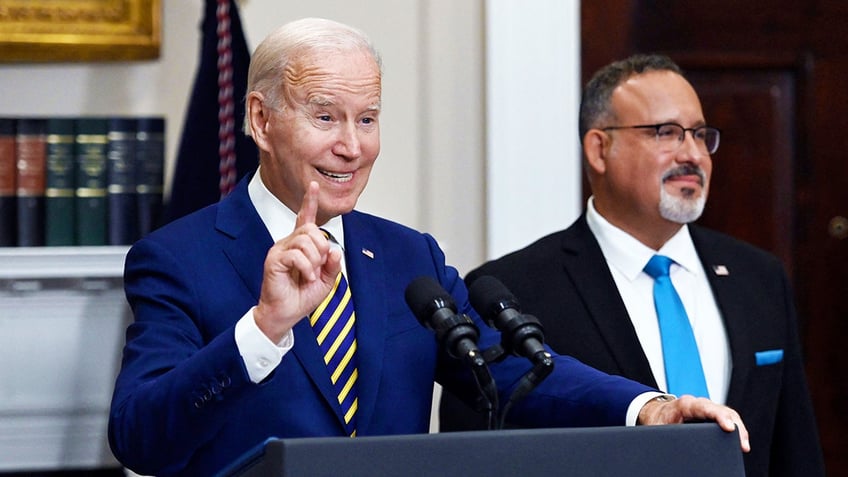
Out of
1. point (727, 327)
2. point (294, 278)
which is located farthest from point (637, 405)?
point (727, 327)

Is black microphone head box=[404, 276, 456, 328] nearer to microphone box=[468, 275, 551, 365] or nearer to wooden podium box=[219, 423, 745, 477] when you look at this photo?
microphone box=[468, 275, 551, 365]

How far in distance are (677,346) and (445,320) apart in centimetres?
130

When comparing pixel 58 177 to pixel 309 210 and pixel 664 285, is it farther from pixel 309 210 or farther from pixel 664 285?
pixel 309 210

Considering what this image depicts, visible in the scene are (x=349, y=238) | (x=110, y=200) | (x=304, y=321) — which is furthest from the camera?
(x=110, y=200)

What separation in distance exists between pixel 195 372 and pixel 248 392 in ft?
0.26

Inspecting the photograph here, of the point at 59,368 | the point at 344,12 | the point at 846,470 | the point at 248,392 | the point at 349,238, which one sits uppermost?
the point at 344,12

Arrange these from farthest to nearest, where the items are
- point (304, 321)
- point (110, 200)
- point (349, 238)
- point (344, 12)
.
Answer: point (344, 12) < point (110, 200) < point (349, 238) < point (304, 321)

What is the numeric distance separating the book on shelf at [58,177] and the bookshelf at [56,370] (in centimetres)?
17

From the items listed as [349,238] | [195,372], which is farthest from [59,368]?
[195,372]

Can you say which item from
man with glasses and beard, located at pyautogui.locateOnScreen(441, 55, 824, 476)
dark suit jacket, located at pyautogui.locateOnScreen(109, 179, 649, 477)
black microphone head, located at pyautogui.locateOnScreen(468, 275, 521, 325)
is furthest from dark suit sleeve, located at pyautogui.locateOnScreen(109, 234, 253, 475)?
man with glasses and beard, located at pyautogui.locateOnScreen(441, 55, 824, 476)

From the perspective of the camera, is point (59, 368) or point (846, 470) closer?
point (59, 368)

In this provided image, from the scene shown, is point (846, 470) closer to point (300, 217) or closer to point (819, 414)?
point (819, 414)

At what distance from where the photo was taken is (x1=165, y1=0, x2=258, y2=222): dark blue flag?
142 inches

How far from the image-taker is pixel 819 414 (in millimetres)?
4105
